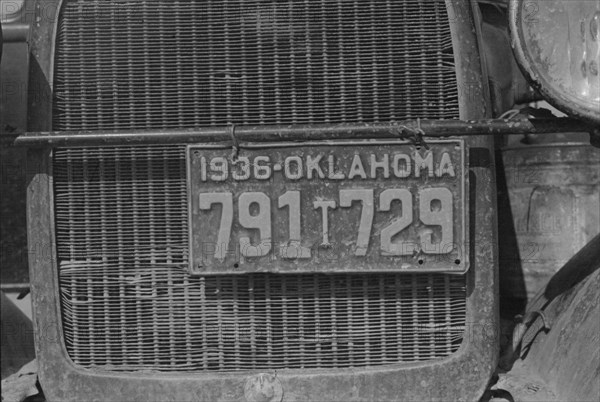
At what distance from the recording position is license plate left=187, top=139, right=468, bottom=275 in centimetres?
221

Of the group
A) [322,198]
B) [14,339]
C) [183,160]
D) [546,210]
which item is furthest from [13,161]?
[546,210]

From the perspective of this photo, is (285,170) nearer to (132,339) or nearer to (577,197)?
(132,339)

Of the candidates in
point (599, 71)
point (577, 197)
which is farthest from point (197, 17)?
point (577, 197)

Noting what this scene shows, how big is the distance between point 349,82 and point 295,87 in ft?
0.46

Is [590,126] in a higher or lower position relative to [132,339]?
higher

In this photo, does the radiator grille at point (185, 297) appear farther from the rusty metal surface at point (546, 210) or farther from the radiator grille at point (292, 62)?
the rusty metal surface at point (546, 210)

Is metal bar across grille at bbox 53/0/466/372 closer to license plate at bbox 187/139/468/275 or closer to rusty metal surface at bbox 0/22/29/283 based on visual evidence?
license plate at bbox 187/139/468/275

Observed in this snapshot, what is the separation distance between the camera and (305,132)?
7.23 ft

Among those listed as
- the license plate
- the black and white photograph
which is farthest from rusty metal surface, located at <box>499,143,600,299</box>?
the license plate

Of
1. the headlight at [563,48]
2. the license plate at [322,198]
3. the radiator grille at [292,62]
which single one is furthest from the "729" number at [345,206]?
the headlight at [563,48]

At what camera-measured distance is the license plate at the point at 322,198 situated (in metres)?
2.21

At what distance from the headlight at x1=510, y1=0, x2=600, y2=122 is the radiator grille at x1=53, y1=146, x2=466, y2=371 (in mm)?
553

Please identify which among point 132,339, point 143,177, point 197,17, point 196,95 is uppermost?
point 197,17

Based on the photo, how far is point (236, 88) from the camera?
7.55 feet
